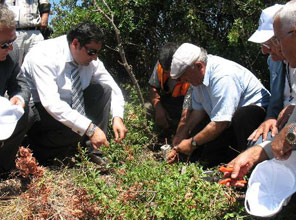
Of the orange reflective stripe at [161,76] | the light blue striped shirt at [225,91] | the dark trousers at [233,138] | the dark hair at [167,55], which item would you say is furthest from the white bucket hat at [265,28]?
the orange reflective stripe at [161,76]

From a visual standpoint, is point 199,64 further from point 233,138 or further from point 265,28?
point 233,138

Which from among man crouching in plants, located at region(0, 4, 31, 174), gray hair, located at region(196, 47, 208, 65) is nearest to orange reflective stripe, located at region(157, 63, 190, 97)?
gray hair, located at region(196, 47, 208, 65)

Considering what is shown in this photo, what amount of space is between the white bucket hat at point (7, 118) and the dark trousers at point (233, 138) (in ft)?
6.13

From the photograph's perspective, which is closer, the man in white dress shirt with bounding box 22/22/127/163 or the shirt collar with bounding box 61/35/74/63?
the man in white dress shirt with bounding box 22/22/127/163

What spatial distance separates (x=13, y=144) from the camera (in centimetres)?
386

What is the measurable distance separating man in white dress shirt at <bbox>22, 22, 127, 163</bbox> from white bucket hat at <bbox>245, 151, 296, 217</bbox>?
4.98 feet

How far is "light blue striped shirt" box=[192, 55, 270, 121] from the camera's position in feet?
12.6

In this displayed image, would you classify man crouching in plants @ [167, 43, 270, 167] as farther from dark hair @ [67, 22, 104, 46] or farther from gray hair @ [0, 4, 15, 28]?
gray hair @ [0, 4, 15, 28]

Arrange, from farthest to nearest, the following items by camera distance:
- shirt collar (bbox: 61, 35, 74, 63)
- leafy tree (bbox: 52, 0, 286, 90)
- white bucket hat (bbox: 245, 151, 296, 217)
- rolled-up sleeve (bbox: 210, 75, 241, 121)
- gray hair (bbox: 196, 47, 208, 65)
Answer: leafy tree (bbox: 52, 0, 286, 90) → shirt collar (bbox: 61, 35, 74, 63) → gray hair (bbox: 196, 47, 208, 65) → rolled-up sleeve (bbox: 210, 75, 241, 121) → white bucket hat (bbox: 245, 151, 296, 217)

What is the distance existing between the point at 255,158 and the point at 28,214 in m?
1.79

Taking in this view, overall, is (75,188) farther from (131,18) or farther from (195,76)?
(131,18)

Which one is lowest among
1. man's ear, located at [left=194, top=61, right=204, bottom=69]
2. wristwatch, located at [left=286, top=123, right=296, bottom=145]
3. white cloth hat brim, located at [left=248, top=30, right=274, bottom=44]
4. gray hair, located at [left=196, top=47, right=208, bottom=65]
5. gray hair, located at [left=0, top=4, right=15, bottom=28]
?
man's ear, located at [left=194, top=61, right=204, bottom=69]

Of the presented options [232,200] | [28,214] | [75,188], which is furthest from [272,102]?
[28,214]

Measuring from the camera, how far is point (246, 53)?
5.33 meters
